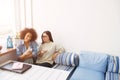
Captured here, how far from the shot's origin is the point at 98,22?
2316 millimetres

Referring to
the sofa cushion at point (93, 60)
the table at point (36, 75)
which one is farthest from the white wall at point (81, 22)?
the table at point (36, 75)

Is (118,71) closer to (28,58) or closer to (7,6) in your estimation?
(28,58)

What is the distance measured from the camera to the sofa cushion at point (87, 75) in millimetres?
1921

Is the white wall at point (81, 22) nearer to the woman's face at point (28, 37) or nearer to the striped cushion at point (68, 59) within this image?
the striped cushion at point (68, 59)

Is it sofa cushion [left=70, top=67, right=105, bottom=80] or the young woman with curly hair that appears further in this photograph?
the young woman with curly hair

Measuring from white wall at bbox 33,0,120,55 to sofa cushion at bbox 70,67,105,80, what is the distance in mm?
447

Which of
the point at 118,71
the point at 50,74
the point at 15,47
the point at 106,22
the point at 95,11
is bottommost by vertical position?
the point at 118,71

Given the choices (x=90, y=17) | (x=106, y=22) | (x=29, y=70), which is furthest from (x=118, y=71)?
(x=29, y=70)

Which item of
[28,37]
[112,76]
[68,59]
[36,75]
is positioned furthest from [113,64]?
[28,37]

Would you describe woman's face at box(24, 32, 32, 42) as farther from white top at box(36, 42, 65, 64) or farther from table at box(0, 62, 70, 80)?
table at box(0, 62, 70, 80)

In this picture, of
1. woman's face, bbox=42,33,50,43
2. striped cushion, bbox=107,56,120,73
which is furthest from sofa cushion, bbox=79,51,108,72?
woman's face, bbox=42,33,50,43

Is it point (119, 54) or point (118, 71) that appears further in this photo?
point (119, 54)

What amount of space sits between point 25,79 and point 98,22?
153 cm

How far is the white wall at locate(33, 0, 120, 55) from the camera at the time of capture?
88.7 inches
